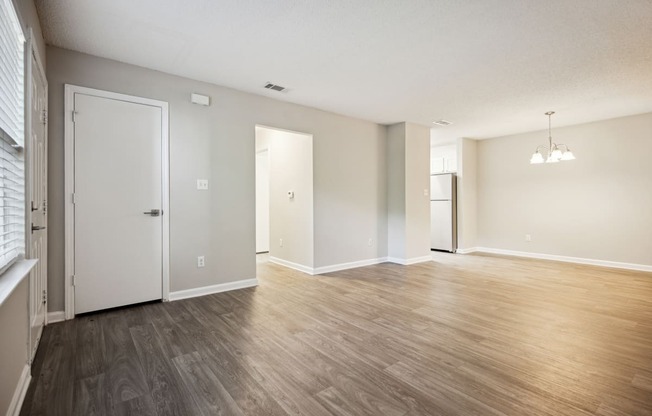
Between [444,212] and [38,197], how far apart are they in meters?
6.65

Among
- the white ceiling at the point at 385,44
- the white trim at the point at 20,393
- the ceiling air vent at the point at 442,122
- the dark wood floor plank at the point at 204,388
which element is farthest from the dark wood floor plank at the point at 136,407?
the ceiling air vent at the point at 442,122

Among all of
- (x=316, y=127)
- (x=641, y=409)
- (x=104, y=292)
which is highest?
(x=316, y=127)

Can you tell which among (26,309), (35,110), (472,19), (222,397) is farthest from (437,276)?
(35,110)

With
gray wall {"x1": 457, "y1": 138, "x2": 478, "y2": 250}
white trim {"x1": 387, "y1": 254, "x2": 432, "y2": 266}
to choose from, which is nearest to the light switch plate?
white trim {"x1": 387, "y1": 254, "x2": 432, "y2": 266}

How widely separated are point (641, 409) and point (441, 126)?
16.3 feet

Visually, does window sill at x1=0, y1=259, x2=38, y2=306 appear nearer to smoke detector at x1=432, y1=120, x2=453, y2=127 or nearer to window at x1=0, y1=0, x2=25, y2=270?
window at x1=0, y1=0, x2=25, y2=270

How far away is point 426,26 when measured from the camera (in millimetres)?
2498

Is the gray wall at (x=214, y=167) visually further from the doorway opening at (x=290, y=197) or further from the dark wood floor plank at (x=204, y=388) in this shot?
the dark wood floor plank at (x=204, y=388)

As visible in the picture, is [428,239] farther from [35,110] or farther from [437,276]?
[35,110]

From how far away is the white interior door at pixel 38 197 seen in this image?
2060 mm

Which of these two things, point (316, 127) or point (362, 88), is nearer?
point (362, 88)

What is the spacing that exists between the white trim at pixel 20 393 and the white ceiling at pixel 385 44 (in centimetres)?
247

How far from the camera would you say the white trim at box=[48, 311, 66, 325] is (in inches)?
109

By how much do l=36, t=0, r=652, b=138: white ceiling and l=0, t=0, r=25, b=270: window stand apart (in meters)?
0.73
